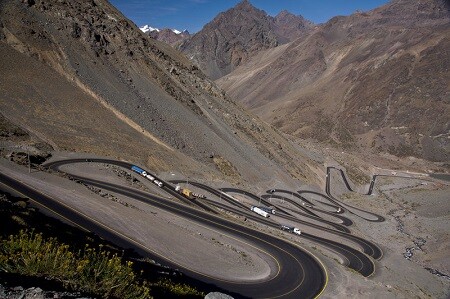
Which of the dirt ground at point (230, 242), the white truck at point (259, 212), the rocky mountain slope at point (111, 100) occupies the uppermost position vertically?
the rocky mountain slope at point (111, 100)

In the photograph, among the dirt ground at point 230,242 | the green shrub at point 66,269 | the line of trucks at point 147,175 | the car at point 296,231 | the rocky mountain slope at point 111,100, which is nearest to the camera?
the green shrub at point 66,269

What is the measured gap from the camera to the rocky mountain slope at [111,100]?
57.4 metres

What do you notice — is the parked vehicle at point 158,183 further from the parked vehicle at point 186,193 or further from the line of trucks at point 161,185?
the parked vehicle at point 186,193

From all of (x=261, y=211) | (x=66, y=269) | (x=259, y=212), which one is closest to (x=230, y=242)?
(x=259, y=212)

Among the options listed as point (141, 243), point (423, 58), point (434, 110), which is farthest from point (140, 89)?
point (423, 58)

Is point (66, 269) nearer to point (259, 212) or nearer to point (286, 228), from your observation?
point (286, 228)

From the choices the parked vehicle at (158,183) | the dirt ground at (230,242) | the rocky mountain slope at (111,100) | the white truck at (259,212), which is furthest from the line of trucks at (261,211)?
the parked vehicle at (158,183)

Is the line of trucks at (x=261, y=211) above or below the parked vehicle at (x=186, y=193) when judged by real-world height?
above

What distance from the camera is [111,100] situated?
2635 inches

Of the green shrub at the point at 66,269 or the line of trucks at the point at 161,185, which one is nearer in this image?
the green shrub at the point at 66,269

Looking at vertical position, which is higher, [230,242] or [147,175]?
[147,175]

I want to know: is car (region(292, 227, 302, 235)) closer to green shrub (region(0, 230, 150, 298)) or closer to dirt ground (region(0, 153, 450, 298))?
dirt ground (region(0, 153, 450, 298))

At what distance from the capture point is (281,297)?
86.9 ft

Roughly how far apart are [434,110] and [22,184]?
17935 cm
